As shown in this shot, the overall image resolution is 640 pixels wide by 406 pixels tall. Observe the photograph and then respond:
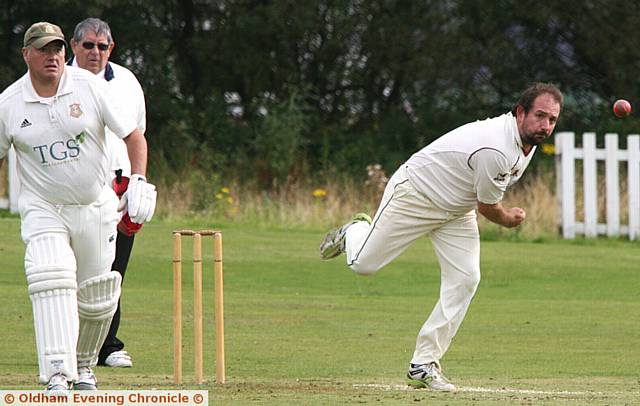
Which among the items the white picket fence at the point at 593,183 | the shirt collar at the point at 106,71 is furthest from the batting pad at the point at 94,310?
the white picket fence at the point at 593,183

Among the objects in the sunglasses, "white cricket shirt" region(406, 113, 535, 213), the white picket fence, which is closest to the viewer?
"white cricket shirt" region(406, 113, 535, 213)

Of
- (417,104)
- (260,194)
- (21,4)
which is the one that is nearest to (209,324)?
(260,194)

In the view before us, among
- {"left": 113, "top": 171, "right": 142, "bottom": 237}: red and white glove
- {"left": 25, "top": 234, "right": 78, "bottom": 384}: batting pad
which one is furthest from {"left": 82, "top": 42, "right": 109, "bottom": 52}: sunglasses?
{"left": 25, "top": 234, "right": 78, "bottom": 384}: batting pad

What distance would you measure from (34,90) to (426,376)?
2.40 metres

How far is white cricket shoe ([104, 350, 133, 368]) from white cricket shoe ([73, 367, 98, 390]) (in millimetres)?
1336

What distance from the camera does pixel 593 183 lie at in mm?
16625

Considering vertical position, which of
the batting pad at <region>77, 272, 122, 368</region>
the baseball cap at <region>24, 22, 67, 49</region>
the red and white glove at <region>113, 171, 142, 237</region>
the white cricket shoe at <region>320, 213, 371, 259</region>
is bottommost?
the batting pad at <region>77, 272, 122, 368</region>

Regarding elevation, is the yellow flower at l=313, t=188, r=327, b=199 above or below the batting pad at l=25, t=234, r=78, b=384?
above

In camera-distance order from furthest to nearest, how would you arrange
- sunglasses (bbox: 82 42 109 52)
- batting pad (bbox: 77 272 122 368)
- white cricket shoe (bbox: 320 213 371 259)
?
white cricket shoe (bbox: 320 213 371 259), sunglasses (bbox: 82 42 109 52), batting pad (bbox: 77 272 122 368)

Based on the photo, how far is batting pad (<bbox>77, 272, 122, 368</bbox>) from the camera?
6324mm

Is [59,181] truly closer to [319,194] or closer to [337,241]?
[337,241]

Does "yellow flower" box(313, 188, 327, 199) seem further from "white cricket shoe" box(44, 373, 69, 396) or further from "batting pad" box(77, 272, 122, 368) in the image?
"white cricket shoe" box(44, 373, 69, 396)

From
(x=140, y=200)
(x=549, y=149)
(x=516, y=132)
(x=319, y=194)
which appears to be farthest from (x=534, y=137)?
(x=549, y=149)

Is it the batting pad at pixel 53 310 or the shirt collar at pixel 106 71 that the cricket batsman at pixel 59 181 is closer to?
the batting pad at pixel 53 310
